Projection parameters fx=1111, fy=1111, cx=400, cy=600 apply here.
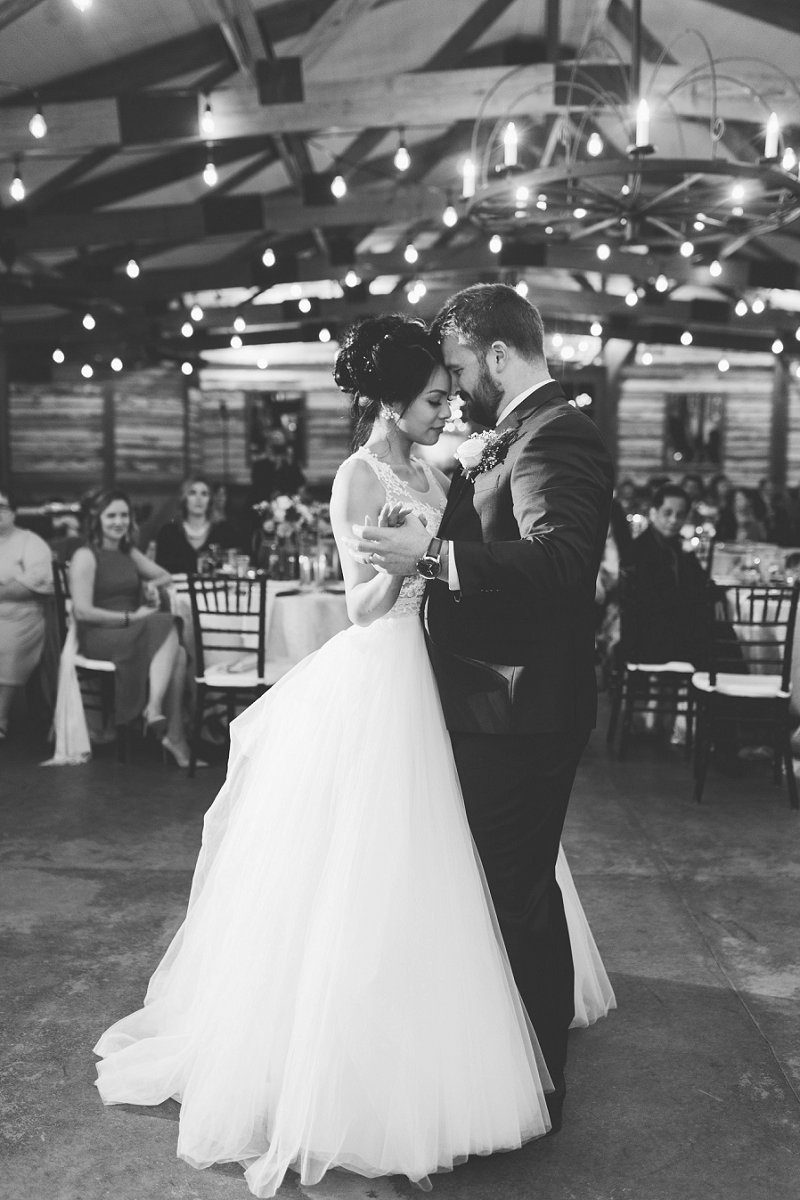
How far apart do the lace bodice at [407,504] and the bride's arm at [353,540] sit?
2cm

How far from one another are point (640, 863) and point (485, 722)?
205 centimetres

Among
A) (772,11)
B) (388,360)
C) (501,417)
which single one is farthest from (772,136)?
(772,11)

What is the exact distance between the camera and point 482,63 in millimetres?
9453

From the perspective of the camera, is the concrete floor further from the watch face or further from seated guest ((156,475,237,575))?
seated guest ((156,475,237,575))

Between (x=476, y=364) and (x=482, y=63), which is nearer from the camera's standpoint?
(x=476, y=364)

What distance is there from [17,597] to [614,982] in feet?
12.7

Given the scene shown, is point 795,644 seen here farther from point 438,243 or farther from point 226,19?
point 438,243

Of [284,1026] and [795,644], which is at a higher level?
[795,644]

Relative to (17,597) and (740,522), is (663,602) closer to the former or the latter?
(17,597)

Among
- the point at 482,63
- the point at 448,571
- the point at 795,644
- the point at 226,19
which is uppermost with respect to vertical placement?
the point at 482,63

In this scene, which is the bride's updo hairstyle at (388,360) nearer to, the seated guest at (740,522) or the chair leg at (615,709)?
the chair leg at (615,709)

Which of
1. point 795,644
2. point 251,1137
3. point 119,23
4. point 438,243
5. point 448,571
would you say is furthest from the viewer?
point 438,243

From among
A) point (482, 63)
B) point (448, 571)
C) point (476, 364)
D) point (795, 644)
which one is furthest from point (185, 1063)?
point (482, 63)

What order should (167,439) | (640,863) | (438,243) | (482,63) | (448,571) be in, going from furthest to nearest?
(167,439) < (438,243) < (482,63) < (640,863) < (448,571)
